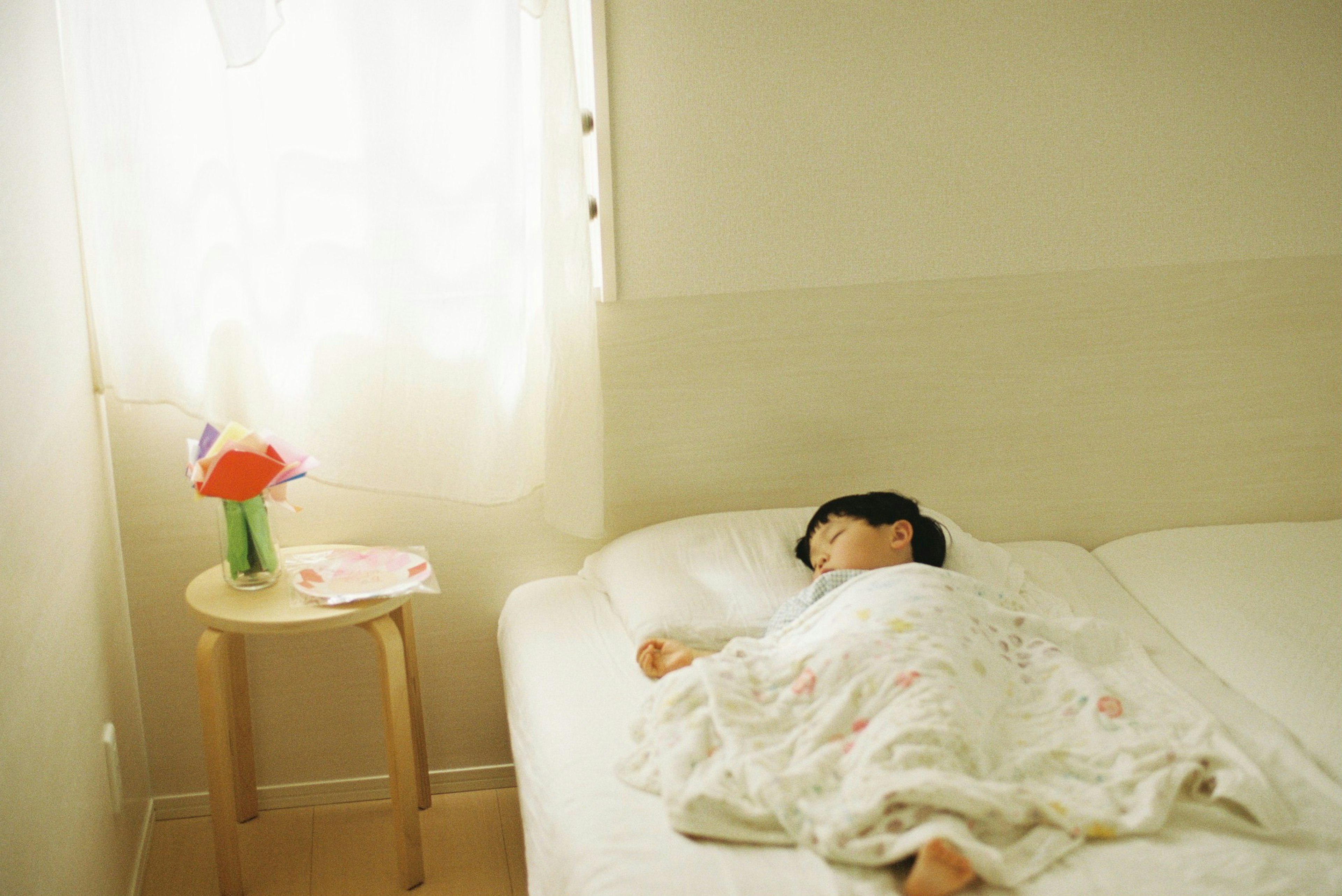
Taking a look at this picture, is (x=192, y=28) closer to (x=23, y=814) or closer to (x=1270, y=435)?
(x=23, y=814)

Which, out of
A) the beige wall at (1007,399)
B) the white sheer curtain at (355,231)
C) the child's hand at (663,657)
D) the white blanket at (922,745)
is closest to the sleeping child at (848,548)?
the child's hand at (663,657)

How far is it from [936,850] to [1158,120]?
63.1 inches

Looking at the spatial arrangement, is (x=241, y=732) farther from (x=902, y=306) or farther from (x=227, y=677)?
(x=902, y=306)

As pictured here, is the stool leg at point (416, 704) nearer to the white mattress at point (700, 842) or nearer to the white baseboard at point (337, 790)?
the white baseboard at point (337, 790)

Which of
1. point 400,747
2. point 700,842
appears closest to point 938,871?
point 700,842

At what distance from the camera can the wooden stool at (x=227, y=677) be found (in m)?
1.74

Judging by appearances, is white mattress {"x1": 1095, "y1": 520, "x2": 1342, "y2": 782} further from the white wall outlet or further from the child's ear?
the white wall outlet

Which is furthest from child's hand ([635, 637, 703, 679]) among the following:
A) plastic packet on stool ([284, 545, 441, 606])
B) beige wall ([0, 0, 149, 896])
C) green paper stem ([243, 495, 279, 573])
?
beige wall ([0, 0, 149, 896])

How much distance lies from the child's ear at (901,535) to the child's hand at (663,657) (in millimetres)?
378

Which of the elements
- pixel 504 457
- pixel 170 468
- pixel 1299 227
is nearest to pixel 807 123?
pixel 504 457

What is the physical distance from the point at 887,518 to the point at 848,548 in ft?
0.31

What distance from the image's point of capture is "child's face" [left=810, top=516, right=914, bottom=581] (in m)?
1.78

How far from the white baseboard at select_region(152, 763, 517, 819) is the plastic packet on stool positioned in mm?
498

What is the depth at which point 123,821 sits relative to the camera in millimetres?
1836
